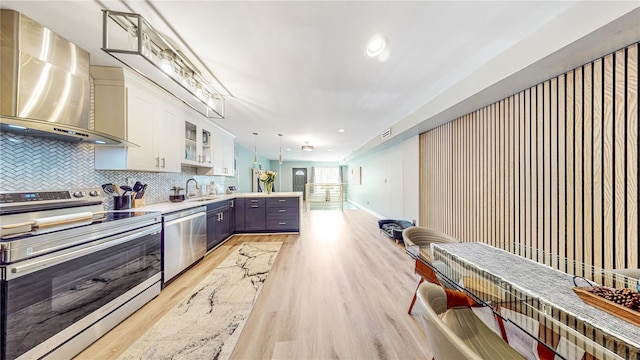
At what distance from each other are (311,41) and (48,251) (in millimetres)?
2459

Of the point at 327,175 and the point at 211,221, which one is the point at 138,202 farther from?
the point at 327,175

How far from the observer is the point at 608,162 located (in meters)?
1.56

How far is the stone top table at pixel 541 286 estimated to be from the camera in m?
0.73

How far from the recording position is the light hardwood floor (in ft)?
4.78

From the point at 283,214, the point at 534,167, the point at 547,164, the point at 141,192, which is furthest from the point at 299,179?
the point at 547,164

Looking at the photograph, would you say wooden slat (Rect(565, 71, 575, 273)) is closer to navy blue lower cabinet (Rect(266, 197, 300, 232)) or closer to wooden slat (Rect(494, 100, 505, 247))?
wooden slat (Rect(494, 100, 505, 247))

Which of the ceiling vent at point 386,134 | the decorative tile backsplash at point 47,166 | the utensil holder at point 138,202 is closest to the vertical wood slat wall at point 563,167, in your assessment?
the ceiling vent at point 386,134

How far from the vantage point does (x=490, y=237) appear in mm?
2648

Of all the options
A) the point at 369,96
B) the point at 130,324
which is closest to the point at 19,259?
the point at 130,324

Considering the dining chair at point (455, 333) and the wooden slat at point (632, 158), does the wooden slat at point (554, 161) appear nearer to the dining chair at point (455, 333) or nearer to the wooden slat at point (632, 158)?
the wooden slat at point (632, 158)

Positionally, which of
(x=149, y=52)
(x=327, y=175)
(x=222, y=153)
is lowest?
(x=327, y=175)

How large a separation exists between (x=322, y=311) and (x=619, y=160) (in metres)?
2.78

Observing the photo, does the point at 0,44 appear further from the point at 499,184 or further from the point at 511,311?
the point at 499,184

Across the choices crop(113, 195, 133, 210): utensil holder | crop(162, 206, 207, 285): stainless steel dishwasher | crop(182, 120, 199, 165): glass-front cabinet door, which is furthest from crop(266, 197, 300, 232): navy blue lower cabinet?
crop(113, 195, 133, 210): utensil holder
